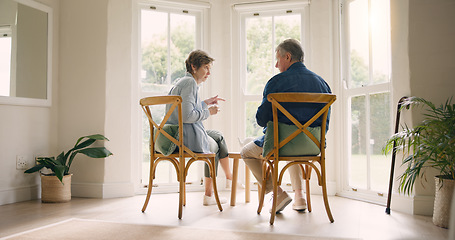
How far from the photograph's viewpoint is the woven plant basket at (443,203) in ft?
8.09

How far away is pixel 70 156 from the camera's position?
11.7 ft

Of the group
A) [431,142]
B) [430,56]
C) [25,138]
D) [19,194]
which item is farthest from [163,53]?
[431,142]

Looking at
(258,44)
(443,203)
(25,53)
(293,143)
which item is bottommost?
(443,203)

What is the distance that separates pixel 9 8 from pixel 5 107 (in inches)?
34.3

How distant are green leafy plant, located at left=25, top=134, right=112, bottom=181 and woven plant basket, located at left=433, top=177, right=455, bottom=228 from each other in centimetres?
262

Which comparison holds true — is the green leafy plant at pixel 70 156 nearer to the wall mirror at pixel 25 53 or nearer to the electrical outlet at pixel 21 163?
the electrical outlet at pixel 21 163

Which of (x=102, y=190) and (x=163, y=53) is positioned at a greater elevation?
(x=163, y=53)

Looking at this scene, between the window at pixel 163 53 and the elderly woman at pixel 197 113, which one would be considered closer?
the elderly woman at pixel 197 113

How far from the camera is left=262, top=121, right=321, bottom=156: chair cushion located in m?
2.53

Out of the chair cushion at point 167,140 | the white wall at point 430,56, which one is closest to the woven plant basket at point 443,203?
the white wall at point 430,56

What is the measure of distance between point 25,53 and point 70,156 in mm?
1030

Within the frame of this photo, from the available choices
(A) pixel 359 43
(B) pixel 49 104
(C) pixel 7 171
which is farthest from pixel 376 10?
(C) pixel 7 171

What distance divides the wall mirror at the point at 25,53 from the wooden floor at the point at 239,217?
0.96 meters

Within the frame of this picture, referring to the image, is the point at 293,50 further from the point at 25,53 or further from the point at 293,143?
the point at 25,53
